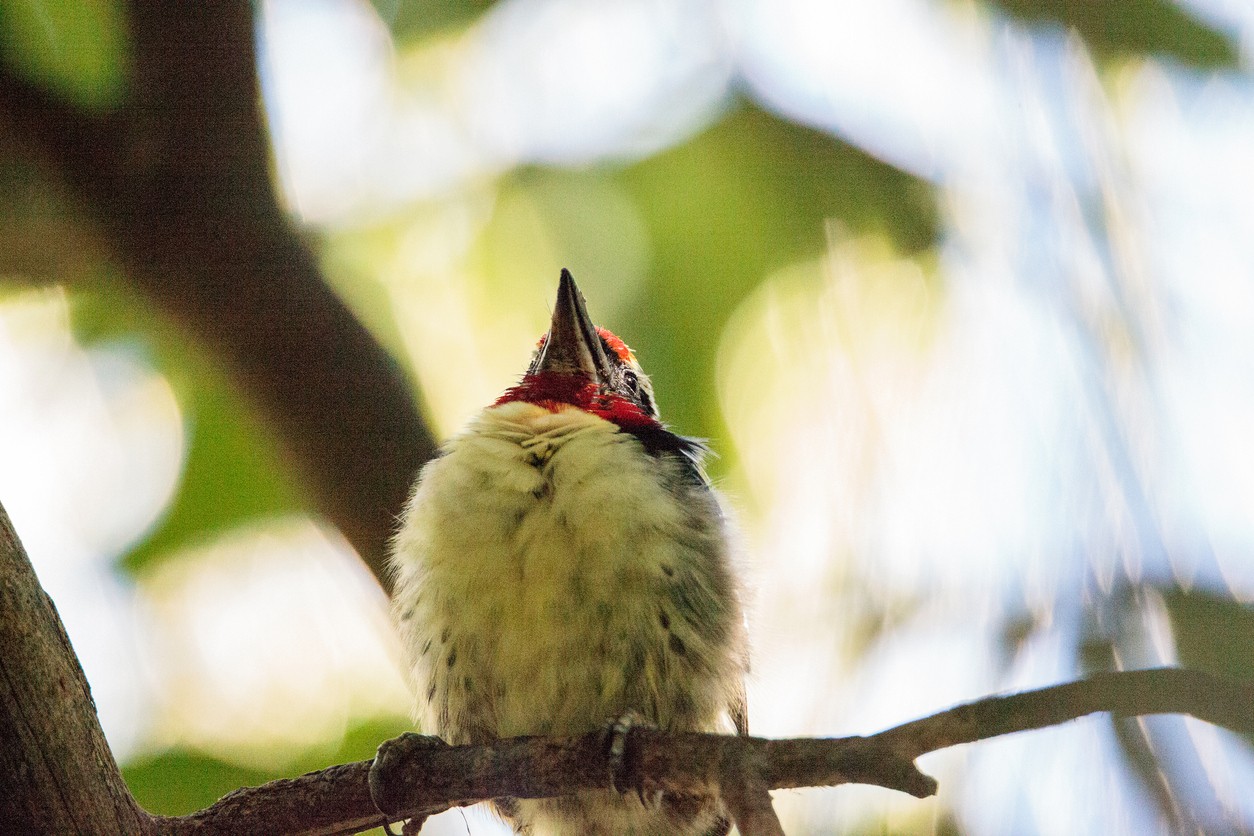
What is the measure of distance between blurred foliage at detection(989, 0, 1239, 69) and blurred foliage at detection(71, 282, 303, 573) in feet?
7.17

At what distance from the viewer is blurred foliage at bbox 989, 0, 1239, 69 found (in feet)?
4.24

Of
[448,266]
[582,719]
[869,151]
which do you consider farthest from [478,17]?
[582,719]

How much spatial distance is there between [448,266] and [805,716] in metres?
2.56

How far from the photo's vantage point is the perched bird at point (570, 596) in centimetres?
272

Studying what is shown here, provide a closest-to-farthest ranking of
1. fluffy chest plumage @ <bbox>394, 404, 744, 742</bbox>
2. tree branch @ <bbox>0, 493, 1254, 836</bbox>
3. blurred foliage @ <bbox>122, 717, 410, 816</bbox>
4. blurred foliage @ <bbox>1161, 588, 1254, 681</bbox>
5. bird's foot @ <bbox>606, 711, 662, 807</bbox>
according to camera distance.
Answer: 1. blurred foliage @ <bbox>1161, 588, 1254, 681</bbox>
2. tree branch @ <bbox>0, 493, 1254, 836</bbox>
3. bird's foot @ <bbox>606, 711, 662, 807</bbox>
4. fluffy chest plumage @ <bbox>394, 404, 744, 742</bbox>
5. blurred foliage @ <bbox>122, 717, 410, 816</bbox>

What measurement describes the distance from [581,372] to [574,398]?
0.17 meters

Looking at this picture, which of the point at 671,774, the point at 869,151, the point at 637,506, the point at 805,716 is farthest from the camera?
the point at 637,506

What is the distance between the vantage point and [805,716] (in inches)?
61.6

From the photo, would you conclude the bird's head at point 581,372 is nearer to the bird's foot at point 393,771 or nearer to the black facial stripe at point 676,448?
the black facial stripe at point 676,448

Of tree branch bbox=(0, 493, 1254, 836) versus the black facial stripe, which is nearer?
tree branch bbox=(0, 493, 1254, 836)

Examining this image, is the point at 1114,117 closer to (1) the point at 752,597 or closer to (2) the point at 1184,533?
(2) the point at 1184,533

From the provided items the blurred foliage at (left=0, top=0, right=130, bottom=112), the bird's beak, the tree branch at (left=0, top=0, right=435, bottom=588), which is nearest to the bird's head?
the bird's beak

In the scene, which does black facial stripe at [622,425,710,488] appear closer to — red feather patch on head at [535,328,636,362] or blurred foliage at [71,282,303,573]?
red feather patch on head at [535,328,636,362]

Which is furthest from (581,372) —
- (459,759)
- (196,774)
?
(196,774)
